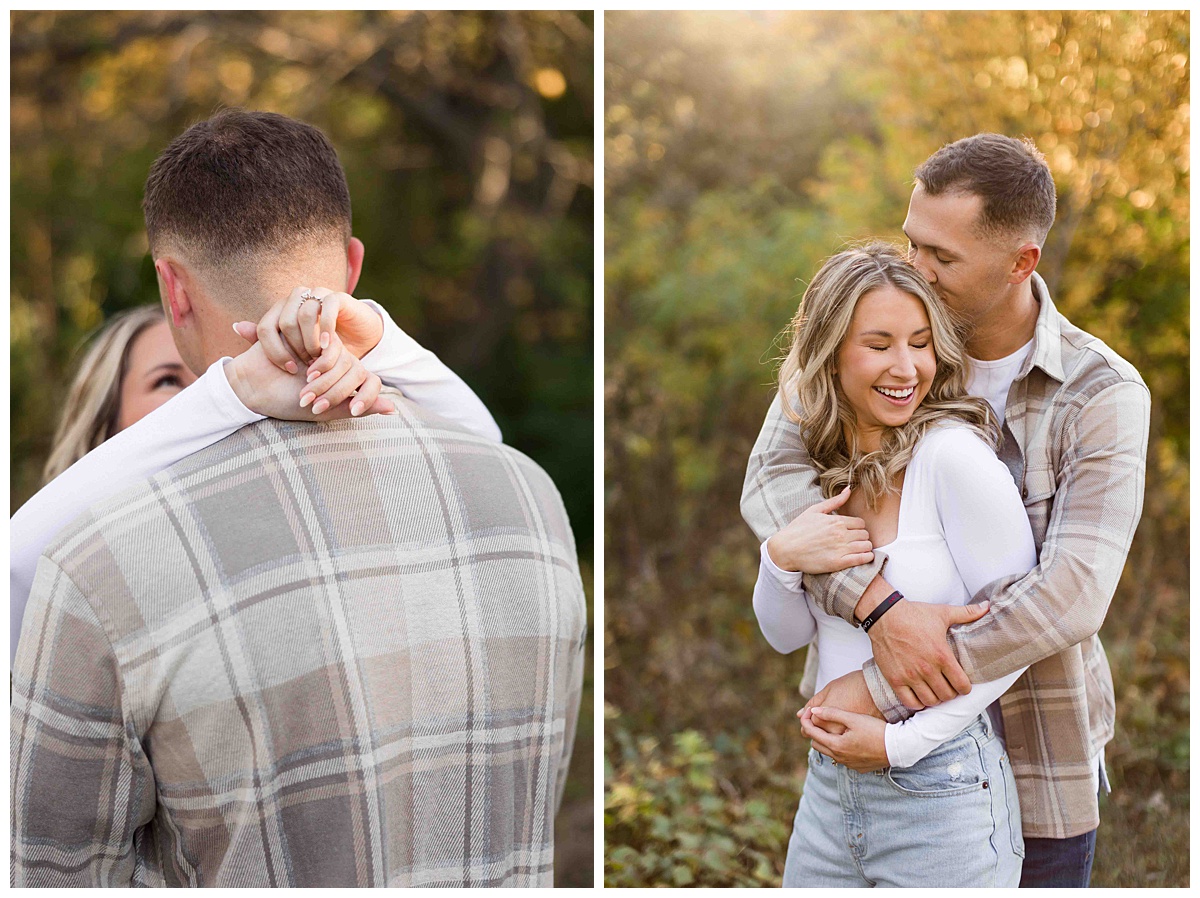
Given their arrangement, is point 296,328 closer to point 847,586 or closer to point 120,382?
point 847,586

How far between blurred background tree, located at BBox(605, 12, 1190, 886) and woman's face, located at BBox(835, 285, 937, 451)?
1.40 meters

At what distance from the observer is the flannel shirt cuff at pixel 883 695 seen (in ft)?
5.75

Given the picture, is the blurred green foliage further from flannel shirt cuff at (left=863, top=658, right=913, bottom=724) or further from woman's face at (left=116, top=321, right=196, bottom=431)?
flannel shirt cuff at (left=863, top=658, right=913, bottom=724)

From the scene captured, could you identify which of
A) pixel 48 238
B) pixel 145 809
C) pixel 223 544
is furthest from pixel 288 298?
pixel 48 238

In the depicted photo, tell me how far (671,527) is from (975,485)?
300 cm

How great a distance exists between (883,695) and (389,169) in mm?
5006

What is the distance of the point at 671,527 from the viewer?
15.2 feet

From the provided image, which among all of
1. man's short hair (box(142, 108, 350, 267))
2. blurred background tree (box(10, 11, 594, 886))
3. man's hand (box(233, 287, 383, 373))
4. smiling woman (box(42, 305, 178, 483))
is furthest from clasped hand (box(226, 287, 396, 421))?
blurred background tree (box(10, 11, 594, 886))

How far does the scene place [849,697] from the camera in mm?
1813

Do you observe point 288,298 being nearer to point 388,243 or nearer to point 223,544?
point 223,544

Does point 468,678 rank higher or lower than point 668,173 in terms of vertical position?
lower

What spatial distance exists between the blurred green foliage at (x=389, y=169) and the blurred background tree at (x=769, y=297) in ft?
1.93

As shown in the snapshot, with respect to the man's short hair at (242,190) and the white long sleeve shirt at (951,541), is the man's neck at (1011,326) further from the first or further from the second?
the man's short hair at (242,190)

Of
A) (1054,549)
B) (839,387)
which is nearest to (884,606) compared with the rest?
(1054,549)
